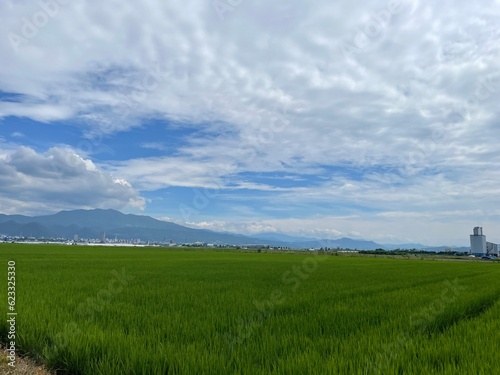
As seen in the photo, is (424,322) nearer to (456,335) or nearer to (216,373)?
(456,335)

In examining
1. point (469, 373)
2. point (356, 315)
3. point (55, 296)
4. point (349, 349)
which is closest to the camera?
point (469, 373)

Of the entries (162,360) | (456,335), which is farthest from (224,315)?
(456,335)

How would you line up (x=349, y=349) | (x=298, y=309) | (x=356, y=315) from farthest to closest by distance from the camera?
(x=298, y=309) < (x=356, y=315) < (x=349, y=349)

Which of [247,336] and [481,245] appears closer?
[247,336]

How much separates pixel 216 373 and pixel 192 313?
373cm

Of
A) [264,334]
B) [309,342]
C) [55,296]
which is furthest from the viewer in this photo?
[55,296]

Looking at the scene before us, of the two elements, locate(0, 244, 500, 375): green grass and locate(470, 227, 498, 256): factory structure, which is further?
locate(470, 227, 498, 256): factory structure

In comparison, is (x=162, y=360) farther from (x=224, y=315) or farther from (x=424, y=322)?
(x=424, y=322)

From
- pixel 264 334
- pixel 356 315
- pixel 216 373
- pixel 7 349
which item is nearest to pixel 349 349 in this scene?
pixel 264 334

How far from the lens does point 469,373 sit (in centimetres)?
429

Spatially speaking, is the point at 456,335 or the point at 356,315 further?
the point at 356,315

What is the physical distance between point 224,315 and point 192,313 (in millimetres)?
739

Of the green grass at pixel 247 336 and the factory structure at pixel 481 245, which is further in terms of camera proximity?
the factory structure at pixel 481 245

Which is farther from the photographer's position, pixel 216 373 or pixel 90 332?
pixel 90 332
